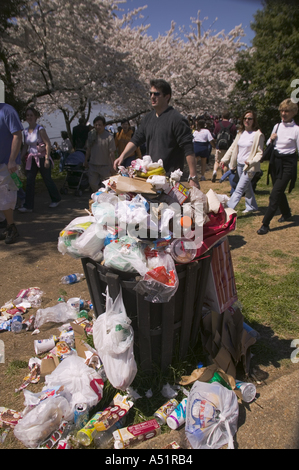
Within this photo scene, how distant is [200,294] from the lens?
229cm

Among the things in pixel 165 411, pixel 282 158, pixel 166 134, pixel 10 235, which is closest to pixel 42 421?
pixel 165 411

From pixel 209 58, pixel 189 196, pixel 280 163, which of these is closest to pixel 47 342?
pixel 189 196

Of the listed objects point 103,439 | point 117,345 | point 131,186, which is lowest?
point 103,439

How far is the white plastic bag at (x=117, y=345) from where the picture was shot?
1983mm

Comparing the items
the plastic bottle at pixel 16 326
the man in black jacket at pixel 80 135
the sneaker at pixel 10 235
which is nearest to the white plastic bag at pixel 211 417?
the plastic bottle at pixel 16 326

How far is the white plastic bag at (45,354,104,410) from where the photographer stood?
6.93 ft

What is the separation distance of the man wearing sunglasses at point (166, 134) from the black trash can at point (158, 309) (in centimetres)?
154

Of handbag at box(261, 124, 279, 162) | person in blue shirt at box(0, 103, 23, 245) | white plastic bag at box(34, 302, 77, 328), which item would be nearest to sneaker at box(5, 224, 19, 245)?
person in blue shirt at box(0, 103, 23, 245)

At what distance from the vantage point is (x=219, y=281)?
2475mm

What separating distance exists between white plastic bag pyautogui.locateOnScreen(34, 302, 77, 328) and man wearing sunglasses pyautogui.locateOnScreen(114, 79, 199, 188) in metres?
1.54

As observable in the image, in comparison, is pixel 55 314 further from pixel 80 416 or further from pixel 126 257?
pixel 126 257

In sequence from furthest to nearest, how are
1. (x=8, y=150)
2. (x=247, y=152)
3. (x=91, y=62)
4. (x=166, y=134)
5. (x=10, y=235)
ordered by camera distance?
(x=91, y=62) → (x=247, y=152) → (x=10, y=235) → (x=8, y=150) → (x=166, y=134)

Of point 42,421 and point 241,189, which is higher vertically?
point 241,189

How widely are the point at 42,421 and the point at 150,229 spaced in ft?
4.25
